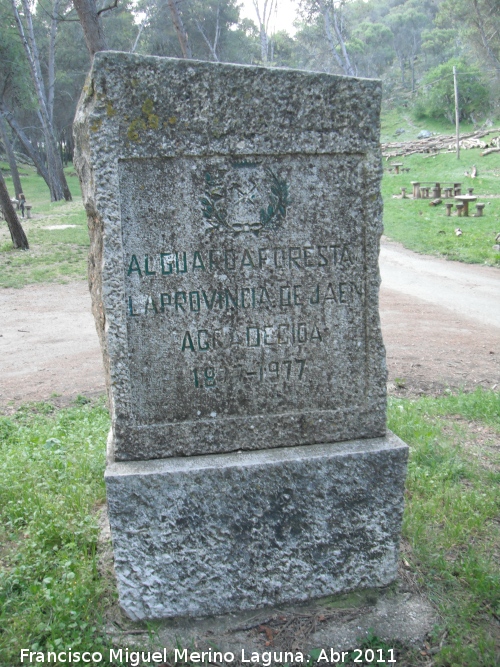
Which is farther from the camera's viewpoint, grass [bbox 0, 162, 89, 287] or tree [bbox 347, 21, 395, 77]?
tree [bbox 347, 21, 395, 77]

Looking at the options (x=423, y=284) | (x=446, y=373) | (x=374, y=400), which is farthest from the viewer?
(x=423, y=284)

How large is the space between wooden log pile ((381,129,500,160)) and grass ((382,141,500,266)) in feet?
12.1

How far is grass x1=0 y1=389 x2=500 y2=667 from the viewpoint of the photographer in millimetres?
2418

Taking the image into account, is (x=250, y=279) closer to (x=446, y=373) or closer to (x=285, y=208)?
(x=285, y=208)

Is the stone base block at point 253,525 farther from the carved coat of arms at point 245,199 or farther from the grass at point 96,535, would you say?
the carved coat of arms at point 245,199

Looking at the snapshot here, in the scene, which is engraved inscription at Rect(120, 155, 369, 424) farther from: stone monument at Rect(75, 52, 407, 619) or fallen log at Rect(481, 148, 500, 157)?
fallen log at Rect(481, 148, 500, 157)

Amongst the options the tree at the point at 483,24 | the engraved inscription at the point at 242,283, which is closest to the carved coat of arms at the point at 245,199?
the engraved inscription at the point at 242,283

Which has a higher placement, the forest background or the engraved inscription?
the forest background

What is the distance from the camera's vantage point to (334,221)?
8.36 feet

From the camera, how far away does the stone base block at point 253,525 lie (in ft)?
8.14

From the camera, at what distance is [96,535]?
9.90 ft

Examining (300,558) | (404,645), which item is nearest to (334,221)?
(300,558)

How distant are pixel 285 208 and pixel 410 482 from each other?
189cm

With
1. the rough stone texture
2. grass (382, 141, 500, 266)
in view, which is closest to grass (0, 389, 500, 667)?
the rough stone texture
